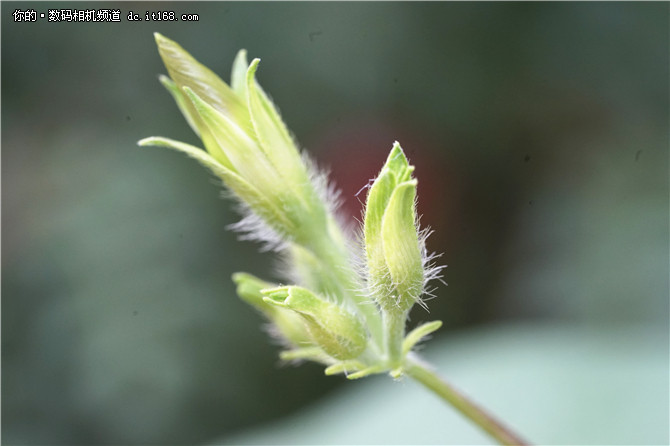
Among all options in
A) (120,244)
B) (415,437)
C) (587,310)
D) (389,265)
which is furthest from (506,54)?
(389,265)

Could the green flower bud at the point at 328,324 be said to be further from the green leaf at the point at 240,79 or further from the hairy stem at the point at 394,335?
the green leaf at the point at 240,79

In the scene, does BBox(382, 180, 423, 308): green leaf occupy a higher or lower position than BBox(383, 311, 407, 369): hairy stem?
higher

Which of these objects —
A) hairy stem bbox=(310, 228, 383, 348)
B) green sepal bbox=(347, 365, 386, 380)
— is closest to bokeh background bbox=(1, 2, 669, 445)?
hairy stem bbox=(310, 228, 383, 348)

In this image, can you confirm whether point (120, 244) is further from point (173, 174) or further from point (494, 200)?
point (494, 200)

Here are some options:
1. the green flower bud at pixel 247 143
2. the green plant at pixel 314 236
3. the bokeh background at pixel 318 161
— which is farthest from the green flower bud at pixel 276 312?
the bokeh background at pixel 318 161

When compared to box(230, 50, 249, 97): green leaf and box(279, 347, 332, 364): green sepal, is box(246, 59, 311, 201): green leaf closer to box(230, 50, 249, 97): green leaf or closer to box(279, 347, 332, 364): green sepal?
box(230, 50, 249, 97): green leaf

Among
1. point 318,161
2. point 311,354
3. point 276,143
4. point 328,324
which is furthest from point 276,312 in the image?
point 318,161

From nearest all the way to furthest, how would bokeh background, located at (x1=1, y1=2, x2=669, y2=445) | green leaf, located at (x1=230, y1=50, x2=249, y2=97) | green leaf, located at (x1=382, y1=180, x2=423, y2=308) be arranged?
green leaf, located at (x1=382, y1=180, x2=423, y2=308), green leaf, located at (x1=230, y1=50, x2=249, y2=97), bokeh background, located at (x1=1, y1=2, x2=669, y2=445)
